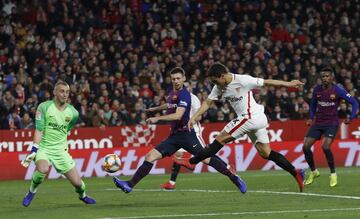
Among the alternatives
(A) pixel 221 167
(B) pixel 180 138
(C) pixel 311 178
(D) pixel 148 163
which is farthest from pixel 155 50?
(D) pixel 148 163

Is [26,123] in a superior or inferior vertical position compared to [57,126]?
inferior

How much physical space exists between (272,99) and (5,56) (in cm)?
866

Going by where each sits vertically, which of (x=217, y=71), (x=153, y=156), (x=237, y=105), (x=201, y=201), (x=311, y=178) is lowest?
(x=311, y=178)

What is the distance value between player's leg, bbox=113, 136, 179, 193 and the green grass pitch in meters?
0.33

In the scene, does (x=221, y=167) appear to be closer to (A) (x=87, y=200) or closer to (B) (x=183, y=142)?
(B) (x=183, y=142)

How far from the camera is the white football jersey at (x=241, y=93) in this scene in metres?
16.8

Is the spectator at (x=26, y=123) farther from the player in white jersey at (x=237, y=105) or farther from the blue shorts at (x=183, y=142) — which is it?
the player in white jersey at (x=237, y=105)

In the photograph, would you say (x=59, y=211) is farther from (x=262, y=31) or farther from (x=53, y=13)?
(x=262, y=31)

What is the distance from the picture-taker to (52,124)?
16.2 meters

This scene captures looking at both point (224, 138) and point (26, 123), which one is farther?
point (26, 123)

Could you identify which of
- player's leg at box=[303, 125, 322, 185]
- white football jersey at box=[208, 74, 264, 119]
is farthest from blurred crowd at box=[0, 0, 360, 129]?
white football jersey at box=[208, 74, 264, 119]

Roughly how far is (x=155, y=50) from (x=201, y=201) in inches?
695

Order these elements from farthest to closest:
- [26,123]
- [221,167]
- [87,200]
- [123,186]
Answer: [26,123] < [221,167] < [123,186] < [87,200]

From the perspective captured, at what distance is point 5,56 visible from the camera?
31.3 meters
